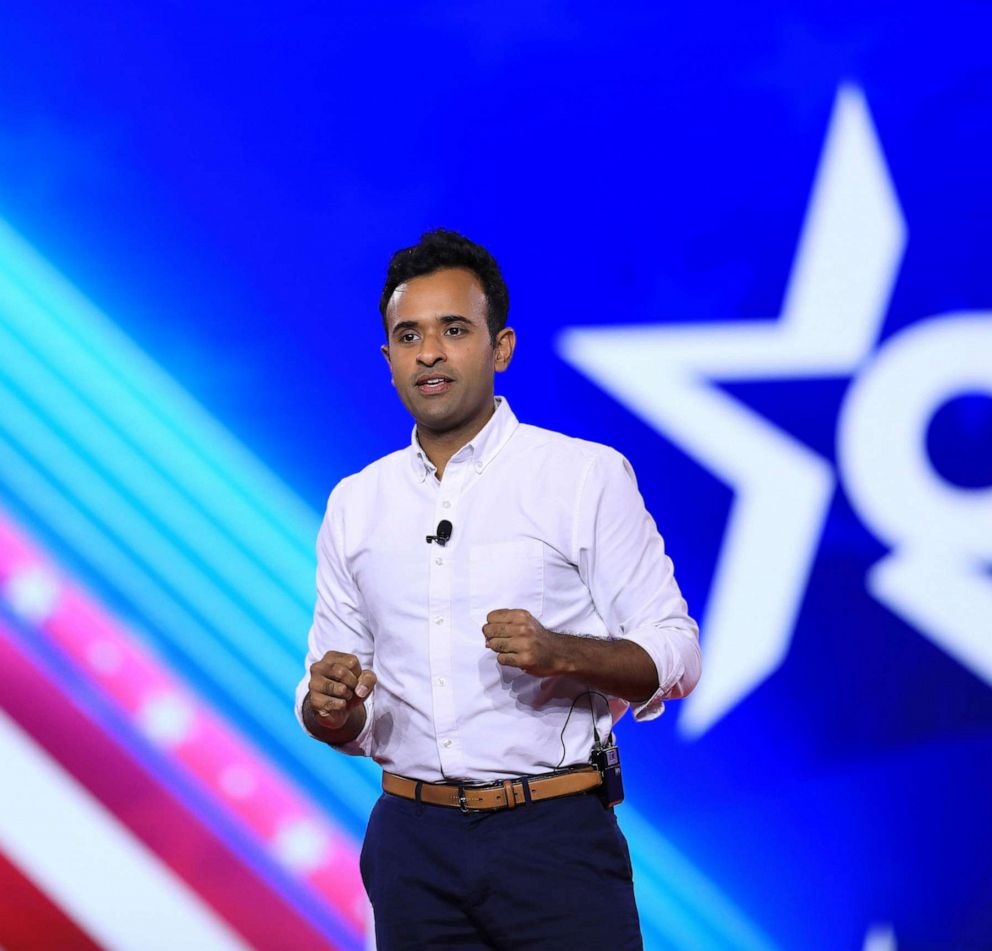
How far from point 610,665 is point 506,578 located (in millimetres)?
219

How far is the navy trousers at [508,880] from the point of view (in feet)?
5.79

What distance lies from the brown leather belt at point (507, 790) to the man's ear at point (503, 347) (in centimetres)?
63

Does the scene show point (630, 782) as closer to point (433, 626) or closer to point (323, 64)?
point (433, 626)

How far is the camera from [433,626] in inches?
73.9

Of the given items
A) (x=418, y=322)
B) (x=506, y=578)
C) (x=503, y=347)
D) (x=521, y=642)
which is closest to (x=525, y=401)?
(x=503, y=347)

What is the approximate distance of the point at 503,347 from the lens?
6.74 ft

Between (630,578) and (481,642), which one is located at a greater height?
(630,578)

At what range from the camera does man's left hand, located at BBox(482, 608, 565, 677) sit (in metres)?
1.63

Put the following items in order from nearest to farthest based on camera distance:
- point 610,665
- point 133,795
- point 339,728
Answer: point 610,665 → point 339,728 → point 133,795

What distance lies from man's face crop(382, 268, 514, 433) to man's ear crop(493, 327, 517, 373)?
0.05ft

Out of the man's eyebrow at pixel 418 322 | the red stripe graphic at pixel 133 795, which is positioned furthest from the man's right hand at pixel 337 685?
the red stripe graphic at pixel 133 795

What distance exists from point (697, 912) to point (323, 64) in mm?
2159

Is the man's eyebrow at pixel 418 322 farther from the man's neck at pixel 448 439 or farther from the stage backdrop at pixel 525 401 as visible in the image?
the stage backdrop at pixel 525 401

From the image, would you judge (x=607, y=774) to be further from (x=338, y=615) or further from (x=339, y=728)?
(x=338, y=615)
